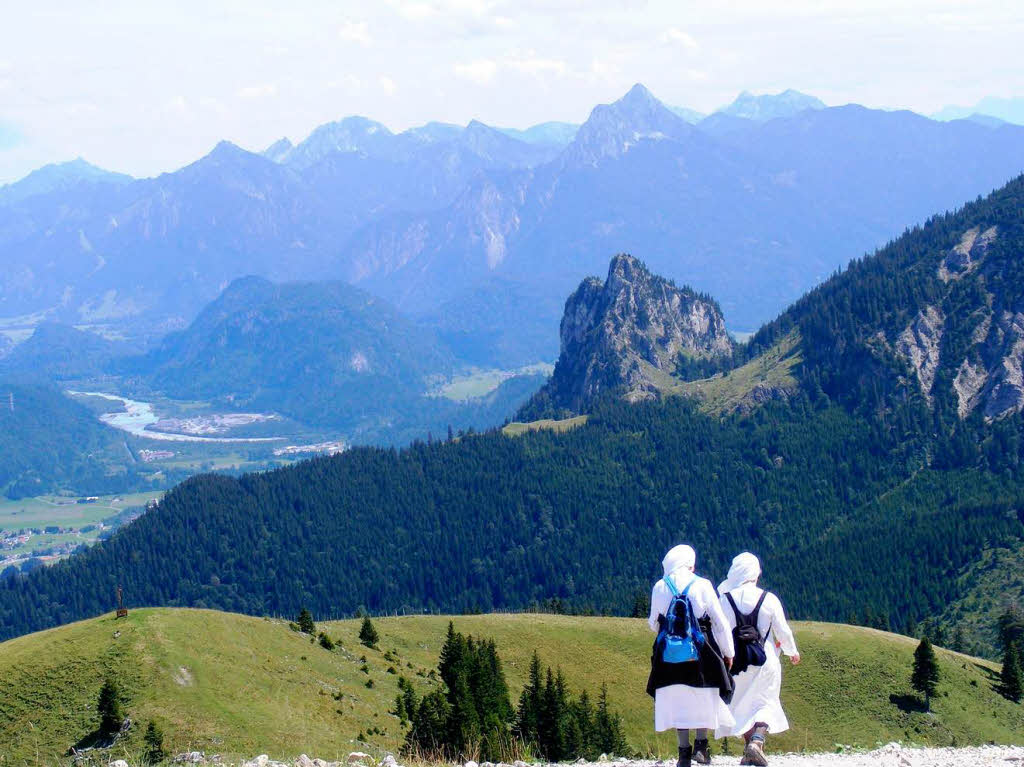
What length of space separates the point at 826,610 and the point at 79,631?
14280 cm

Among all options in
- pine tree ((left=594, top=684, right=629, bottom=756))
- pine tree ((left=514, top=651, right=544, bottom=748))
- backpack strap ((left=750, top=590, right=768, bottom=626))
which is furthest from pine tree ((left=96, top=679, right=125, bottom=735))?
backpack strap ((left=750, top=590, right=768, bottom=626))

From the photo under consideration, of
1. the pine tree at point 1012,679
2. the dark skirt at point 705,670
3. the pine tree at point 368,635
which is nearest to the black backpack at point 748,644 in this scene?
the dark skirt at point 705,670

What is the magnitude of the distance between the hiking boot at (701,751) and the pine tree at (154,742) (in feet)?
121

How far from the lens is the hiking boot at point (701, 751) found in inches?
1064

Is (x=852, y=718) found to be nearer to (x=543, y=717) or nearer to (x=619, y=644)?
(x=619, y=644)

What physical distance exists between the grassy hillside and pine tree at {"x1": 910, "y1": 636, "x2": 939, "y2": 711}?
5.10 ft

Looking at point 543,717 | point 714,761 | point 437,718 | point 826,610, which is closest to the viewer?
point 714,761

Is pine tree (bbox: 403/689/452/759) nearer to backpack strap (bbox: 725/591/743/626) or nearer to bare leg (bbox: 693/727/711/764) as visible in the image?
bare leg (bbox: 693/727/711/764)

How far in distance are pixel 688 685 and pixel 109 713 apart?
46.6m

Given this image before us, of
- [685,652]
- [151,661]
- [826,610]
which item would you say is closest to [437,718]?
[151,661]

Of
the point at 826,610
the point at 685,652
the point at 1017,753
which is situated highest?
the point at 685,652

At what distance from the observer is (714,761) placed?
30594mm

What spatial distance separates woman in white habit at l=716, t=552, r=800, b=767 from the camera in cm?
2712

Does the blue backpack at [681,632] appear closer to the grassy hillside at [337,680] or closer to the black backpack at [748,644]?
the black backpack at [748,644]
